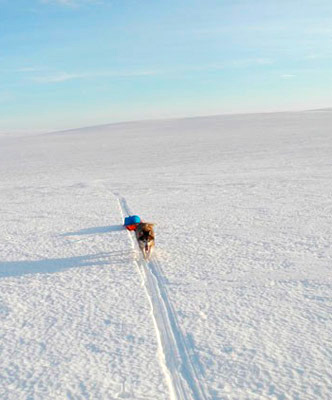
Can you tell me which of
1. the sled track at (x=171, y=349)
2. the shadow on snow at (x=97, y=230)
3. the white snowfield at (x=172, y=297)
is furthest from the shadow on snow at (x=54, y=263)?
the shadow on snow at (x=97, y=230)

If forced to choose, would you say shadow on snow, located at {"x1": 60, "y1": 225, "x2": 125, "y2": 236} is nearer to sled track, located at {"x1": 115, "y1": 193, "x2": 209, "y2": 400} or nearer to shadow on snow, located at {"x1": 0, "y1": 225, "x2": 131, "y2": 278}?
shadow on snow, located at {"x1": 0, "y1": 225, "x2": 131, "y2": 278}

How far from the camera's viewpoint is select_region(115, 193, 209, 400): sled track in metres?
3.16

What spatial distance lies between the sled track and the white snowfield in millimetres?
13

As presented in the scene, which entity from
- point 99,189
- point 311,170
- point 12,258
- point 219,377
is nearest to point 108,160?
point 99,189

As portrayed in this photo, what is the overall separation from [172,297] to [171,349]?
1.07 m

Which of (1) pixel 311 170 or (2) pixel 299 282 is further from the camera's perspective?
(1) pixel 311 170

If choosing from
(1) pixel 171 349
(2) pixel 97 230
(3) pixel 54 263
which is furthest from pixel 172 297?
(2) pixel 97 230

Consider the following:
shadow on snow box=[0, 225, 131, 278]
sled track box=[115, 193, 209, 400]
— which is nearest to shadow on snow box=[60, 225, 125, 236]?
shadow on snow box=[0, 225, 131, 278]

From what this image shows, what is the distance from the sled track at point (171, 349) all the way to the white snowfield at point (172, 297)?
0.01m

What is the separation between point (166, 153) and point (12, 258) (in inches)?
590

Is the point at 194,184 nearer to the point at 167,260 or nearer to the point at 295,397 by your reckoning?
the point at 167,260

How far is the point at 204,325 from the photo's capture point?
13.3ft

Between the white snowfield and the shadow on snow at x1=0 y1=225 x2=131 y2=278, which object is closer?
the white snowfield

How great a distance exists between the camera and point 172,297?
473 centimetres
